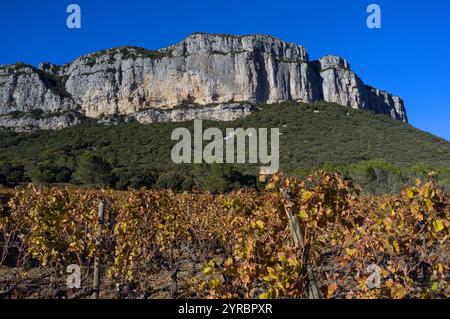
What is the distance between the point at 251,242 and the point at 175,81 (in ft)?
234

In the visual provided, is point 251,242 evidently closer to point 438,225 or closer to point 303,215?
point 303,215

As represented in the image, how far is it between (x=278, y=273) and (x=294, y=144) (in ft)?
158

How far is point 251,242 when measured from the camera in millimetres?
3068

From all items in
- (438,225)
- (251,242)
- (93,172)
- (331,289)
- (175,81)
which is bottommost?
(331,289)

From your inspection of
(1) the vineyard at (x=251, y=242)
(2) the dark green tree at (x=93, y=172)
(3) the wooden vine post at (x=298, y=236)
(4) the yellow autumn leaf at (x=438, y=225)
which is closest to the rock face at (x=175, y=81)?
(2) the dark green tree at (x=93, y=172)

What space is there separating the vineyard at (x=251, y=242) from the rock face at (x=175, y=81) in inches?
2332

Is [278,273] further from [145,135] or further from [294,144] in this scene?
[145,135]

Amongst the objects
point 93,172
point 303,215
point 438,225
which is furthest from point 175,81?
point 438,225

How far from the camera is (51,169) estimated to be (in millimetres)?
31625

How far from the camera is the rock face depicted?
70.6 meters

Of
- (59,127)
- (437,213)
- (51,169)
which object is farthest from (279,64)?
(437,213)

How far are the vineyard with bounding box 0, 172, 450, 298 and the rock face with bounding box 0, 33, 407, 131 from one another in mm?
59227

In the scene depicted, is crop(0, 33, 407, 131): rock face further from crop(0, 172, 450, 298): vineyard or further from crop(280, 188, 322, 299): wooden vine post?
crop(280, 188, 322, 299): wooden vine post

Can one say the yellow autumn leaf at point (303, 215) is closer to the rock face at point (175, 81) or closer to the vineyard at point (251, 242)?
the vineyard at point (251, 242)
